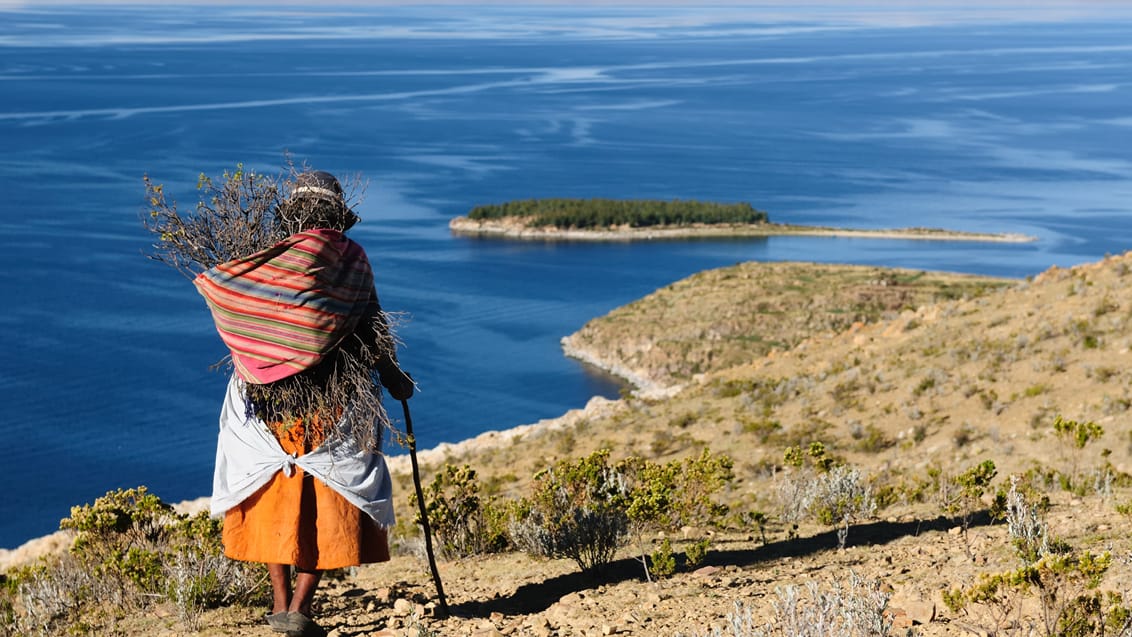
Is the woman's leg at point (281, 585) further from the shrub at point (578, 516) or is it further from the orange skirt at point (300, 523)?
the shrub at point (578, 516)

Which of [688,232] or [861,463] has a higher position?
[688,232]

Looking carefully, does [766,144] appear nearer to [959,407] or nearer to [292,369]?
[959,407]

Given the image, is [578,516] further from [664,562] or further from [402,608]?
[402,608]

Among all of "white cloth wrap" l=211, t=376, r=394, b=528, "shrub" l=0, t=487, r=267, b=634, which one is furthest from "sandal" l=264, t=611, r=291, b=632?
"shrub" l=0, t=487, r=267, b=634

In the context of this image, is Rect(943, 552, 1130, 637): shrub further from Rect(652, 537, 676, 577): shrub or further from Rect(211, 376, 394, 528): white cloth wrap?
Rect(211, 376, 394, 528): white cloth wrap

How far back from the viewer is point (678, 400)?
1934cm

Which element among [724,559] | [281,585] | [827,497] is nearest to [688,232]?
[827,497]

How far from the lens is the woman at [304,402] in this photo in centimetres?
530

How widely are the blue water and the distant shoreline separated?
59.0 inches

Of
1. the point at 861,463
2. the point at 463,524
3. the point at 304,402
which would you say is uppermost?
the point at 304,402

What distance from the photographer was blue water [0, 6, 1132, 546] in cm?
4500

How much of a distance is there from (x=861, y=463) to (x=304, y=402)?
29.6ft

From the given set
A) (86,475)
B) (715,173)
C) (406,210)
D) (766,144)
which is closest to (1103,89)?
(766,144)

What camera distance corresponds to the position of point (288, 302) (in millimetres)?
5262
